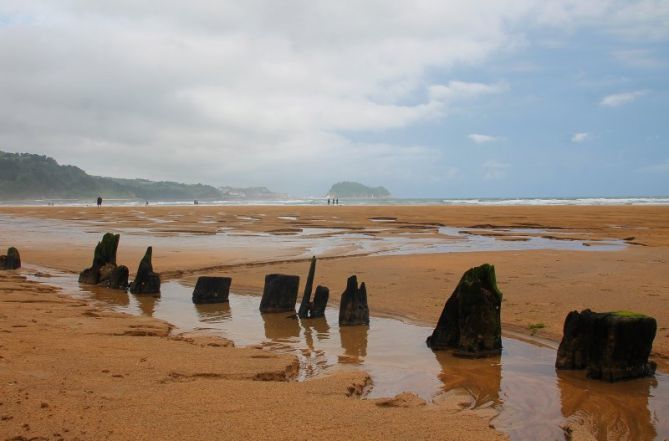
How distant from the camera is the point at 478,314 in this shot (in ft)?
24.4

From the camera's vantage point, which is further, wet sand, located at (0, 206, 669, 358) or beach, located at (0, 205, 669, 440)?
wet sand, located at (0, 206, 669, 358)

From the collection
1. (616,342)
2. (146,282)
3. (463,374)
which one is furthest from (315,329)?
(146,282)

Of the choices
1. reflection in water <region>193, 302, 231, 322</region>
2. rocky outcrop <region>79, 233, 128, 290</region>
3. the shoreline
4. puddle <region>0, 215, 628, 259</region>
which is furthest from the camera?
puddle <region>0, 215, 628, 259</region>

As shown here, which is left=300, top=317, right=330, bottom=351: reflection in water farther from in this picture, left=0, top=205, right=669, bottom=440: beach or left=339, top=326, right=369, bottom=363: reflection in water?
left=0, top=205, right=669, bottom=440: beach

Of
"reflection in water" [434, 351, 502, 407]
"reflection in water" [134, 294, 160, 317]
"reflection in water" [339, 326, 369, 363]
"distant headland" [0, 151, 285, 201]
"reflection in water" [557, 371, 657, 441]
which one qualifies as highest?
"distant headland" [0, 151, 285, 201]

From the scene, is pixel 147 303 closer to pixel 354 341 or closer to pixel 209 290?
pixel 209 290

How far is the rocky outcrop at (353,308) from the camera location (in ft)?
30.0

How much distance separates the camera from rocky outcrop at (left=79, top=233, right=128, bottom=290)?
41.7 ft

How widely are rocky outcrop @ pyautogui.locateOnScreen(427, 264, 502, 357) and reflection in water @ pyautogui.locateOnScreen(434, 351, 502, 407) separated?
0.18 meters

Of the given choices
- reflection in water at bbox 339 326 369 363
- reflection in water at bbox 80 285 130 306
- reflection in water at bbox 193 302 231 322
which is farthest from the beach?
reflection in water at bbox 193 302 231 322

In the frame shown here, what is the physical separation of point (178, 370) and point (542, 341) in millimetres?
5235

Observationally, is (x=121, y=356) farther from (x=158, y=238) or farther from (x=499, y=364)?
(x=158, y=238)

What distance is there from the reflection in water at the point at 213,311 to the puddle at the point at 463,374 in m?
0.02

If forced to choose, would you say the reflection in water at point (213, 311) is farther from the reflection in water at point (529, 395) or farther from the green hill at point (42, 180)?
the green hill at point (42, 180)
